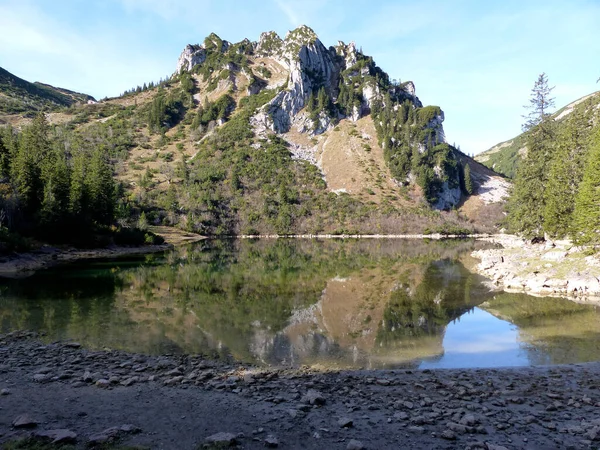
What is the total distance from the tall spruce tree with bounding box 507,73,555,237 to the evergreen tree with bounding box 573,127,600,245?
568 inches

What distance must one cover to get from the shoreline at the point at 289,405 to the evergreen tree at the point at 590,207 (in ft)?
69.4

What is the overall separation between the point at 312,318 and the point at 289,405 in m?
11.7

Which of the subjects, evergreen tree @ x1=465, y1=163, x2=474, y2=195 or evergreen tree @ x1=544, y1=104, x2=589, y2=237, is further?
evergreen tree @ x1=465, y1=163, x2=474, y2=195

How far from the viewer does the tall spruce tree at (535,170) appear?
4634 cm

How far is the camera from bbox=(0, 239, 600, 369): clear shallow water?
14.6 meters

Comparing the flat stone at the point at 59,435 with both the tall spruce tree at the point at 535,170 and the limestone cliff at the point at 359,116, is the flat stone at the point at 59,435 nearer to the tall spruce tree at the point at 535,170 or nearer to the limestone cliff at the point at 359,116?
the tall spruce tree at the point at 535,170

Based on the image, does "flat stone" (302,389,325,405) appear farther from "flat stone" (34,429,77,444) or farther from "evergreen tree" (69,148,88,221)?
"evergreen tree" (69,148,88,221)

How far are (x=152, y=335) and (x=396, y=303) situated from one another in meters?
15.2

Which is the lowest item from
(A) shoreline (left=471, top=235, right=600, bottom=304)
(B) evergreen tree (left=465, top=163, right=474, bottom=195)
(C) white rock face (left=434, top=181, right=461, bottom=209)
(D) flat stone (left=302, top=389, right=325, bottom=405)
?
(D) flat stone (left=302, top=389, right=325, bottom=405)

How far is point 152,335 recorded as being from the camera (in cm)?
1669

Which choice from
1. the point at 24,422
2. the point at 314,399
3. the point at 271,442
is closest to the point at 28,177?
the point at 24,422

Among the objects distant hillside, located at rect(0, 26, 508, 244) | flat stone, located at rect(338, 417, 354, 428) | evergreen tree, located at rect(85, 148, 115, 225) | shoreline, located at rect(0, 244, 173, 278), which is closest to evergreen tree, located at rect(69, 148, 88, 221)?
evergreen tree, located at rect(85, 148, 115, 225)

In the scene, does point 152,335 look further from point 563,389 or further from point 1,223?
point 1,223

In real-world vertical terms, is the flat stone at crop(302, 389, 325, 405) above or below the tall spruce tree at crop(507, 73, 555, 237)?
below
